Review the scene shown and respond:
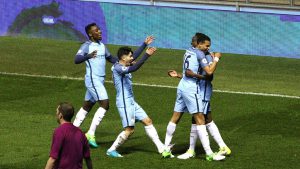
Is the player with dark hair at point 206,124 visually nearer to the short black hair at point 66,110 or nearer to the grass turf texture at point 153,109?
the grass turf texture at point 153,109

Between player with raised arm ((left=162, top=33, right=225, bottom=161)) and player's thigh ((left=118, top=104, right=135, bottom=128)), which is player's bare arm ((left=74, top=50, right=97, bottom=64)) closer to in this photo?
player's thigh ((left=118, top=104, right=135, bottom=128))

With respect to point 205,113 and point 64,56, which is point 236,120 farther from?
point 64,56

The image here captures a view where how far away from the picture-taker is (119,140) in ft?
57.8

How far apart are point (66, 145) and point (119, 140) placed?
16.5 feet

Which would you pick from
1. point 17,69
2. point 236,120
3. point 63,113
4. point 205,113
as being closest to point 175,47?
point 17,69

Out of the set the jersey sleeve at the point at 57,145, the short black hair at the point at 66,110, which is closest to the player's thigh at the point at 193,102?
the short black hair at the point at 66,110

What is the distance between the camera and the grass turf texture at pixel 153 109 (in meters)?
17.7

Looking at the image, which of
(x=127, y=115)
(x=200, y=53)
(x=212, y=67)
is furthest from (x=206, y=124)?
(x=127, y=115)

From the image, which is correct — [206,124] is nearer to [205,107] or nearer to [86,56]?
[205,107]

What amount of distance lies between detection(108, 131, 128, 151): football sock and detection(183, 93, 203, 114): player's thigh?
1.32m

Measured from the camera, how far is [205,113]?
1777cm

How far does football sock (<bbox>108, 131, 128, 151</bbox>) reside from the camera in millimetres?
17547

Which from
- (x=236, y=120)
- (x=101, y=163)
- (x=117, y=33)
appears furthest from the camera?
(x=117, y=33)

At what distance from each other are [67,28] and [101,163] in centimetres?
1750
